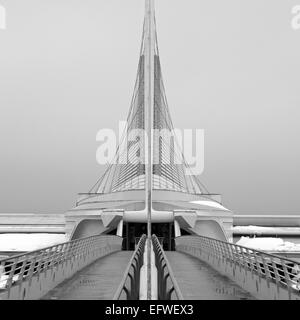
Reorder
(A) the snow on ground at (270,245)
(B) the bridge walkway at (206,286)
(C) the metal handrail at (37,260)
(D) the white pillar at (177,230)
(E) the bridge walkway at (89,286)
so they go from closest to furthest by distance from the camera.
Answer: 1. (C) the metal handrail at (37,260)
2. (E) the bridge walkway at (89,286)
3. (B) the bridge walkway at (206,286)
4. (D) the white pillar at (177,230)
5. (A) the snow on ground at (270,245)

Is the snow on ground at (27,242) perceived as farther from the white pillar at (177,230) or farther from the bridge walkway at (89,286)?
the bridge walkway at (89,286)

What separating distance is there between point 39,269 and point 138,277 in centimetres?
209

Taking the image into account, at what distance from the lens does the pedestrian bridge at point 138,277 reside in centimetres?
606

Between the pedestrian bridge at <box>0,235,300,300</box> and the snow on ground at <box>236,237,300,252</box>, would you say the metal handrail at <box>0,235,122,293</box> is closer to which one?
the pedestrian bridge at <box>0,235,300,300</box>

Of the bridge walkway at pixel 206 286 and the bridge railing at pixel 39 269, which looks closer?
the bridge railing at pixel 39 269

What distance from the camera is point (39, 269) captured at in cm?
758

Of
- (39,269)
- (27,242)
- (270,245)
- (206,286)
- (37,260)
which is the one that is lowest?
(27,242)

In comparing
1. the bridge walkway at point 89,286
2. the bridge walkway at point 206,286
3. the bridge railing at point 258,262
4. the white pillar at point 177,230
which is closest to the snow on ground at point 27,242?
the white pillar at point 177,230

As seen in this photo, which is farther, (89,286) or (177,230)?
(177,230)

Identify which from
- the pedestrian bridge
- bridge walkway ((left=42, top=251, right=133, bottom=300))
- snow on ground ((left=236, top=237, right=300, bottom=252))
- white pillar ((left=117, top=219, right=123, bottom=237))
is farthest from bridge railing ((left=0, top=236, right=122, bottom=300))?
snow on ground ((left=236, top=237, right=300, bottom=252))

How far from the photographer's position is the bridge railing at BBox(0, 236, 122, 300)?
20.1 feet

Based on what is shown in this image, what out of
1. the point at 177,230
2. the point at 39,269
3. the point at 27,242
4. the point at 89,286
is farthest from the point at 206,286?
the point at 27,242

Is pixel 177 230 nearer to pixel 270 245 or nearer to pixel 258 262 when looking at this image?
pixel 270 245
